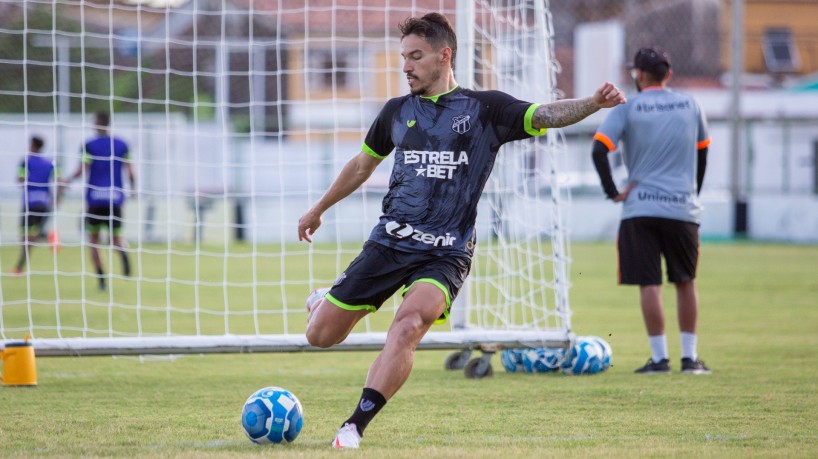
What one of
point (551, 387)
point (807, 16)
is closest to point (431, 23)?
point (551, 387)

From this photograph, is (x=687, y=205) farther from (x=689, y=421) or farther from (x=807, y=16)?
(x=807, y=16)

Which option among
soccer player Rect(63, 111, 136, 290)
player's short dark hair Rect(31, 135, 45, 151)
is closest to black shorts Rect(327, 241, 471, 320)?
soccer player Rect(63, 111, 136, 290)

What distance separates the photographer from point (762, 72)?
131 feet

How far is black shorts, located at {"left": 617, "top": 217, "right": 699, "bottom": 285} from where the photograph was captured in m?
8.05

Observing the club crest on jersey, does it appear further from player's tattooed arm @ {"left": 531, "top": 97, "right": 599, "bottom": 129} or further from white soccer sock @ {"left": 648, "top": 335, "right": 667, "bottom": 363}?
white soccer sock @ {"left": 648, "top": 335, "right": 667, "bottom": 363}

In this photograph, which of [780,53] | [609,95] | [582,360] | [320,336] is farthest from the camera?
[780,53]

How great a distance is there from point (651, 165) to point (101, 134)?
32.4 ft

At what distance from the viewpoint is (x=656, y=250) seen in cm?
811

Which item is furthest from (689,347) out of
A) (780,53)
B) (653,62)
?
(780,53)

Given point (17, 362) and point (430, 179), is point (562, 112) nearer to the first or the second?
point (430, 179)

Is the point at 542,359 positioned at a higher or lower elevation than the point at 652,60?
lower

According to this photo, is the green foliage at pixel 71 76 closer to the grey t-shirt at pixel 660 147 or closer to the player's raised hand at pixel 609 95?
the grey t-shirt at pixel 660 147

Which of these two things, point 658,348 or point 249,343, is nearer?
point 249,343

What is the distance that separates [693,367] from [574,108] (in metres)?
3.35
